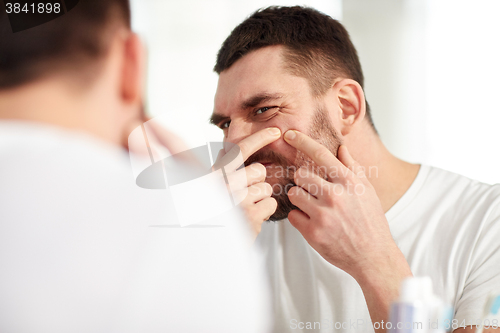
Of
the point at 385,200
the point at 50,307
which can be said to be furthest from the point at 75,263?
the point at 385,200

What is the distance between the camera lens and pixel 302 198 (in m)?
0.91

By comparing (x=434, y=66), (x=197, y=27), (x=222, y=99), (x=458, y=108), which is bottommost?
(x=222, y=99)

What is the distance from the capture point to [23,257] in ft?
1.40

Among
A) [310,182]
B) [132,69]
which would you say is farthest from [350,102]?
[132,69]

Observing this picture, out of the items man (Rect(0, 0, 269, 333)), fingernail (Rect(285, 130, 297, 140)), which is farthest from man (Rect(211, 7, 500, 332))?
man (Rect(0, 0, 269, 333))

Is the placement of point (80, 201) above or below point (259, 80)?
below

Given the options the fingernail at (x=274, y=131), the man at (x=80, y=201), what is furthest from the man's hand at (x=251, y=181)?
the man at (x=80, y=201)

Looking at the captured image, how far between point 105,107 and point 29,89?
9cm

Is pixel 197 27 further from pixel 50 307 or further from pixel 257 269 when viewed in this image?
pixel 50 307

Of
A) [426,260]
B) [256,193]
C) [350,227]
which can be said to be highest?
[256,193]

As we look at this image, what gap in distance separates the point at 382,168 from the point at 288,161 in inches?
12.7

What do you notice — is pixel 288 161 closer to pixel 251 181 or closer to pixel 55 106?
pixel 251 181

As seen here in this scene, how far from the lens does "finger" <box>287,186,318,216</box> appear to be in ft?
2.95

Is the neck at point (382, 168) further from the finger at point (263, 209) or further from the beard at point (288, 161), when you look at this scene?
the finger at point (263, 209)
